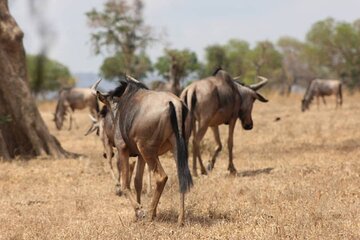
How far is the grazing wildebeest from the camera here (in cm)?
684

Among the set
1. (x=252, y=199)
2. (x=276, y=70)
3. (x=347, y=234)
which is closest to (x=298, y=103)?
(x=252, y=199)

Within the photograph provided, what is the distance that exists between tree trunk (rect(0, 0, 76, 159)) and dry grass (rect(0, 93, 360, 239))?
Result: 3.88ft

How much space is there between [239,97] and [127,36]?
48258 mm

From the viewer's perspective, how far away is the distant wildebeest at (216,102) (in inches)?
442

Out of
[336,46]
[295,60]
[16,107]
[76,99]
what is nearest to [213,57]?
[336,46]

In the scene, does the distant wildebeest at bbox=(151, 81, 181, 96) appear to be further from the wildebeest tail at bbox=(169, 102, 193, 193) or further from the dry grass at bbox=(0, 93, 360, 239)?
the wildebeest tail at bbox=(169, 102, 193, 193)

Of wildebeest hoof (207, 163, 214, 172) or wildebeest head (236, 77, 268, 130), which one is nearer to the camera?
wildebeest hoof (207, 163, 214, 172)

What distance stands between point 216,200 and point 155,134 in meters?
1.84

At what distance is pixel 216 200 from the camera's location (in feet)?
27.2

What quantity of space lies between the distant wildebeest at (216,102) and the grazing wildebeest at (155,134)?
11.9 ft

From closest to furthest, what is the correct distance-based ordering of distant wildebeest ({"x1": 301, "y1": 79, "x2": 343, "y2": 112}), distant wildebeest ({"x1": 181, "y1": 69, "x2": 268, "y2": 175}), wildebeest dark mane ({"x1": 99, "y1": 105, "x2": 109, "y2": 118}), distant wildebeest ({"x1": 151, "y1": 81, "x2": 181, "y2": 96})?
wildebeest dark mane ({"x1": 99, "y1": 105, "x2": 109, "y2": 118}) → distant wildebeest ({"x1": 181, "y1": 69, "x2": 268, "y2": 175}) → distant wildebeest ({"x1": 151, "y1": 81, "x2": 181, "y2": 96}) → distant wildebeest ({"x1": 301, "y1": 79, "x2": 343, "y2": 112})

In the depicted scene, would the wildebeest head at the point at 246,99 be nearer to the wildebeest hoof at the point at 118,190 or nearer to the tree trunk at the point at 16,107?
the wildebeest hoof at the point at 118,190

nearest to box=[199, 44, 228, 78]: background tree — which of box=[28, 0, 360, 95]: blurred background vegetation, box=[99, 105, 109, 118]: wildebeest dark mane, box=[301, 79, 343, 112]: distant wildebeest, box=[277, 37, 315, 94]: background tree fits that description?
box=[28, 0, 360, 95]: blurred background vegetation

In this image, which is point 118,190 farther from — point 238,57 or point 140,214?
point 238,57
